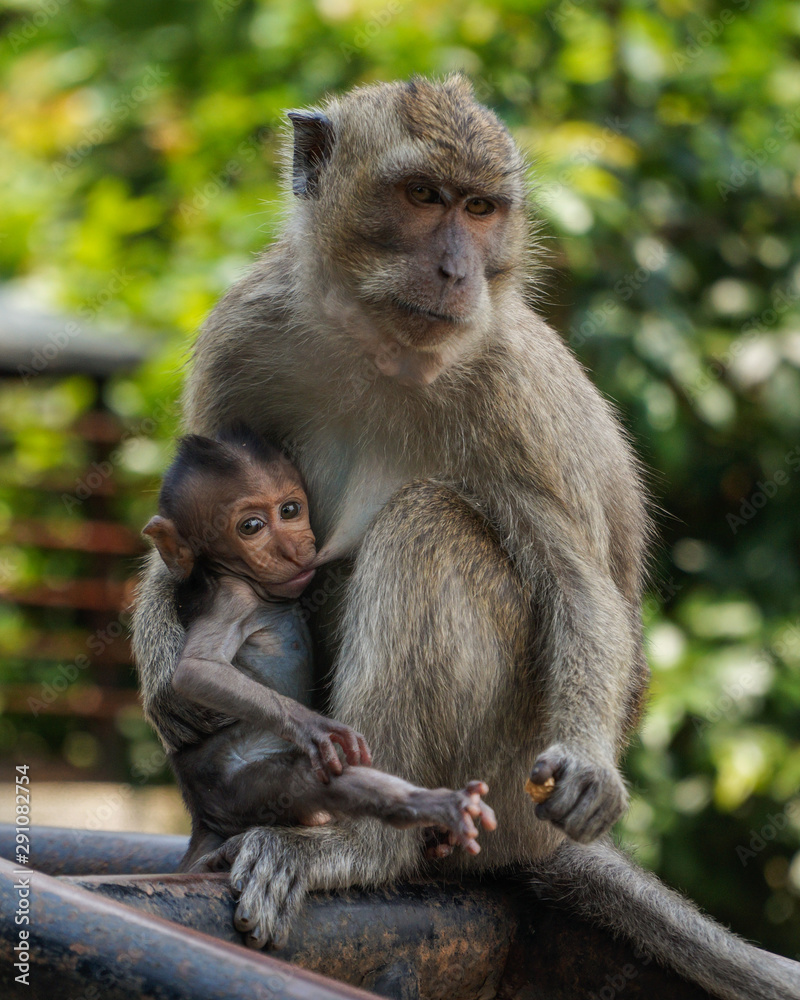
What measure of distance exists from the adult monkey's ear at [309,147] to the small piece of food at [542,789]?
1.88 metres

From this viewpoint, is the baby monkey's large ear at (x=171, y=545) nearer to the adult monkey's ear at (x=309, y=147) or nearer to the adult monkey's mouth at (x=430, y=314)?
the adult monkey's mouth at (x=430, y=314)

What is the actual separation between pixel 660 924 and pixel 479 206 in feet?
6.36

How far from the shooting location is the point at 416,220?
3.22 meters

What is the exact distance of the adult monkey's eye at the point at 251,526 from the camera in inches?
123

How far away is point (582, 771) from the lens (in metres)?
2.80

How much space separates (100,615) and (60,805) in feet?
4.41

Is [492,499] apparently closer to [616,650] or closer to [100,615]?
[616,650]

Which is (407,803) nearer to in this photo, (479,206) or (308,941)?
(308,941)

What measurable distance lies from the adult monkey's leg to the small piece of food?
40 cm

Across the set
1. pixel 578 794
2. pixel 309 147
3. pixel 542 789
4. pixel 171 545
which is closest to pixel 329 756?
pixel 542 789

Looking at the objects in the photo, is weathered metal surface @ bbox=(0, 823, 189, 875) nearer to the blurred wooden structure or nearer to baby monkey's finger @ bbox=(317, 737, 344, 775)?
baby monkey's finger @ bbox=(317, 737, 344, 775)

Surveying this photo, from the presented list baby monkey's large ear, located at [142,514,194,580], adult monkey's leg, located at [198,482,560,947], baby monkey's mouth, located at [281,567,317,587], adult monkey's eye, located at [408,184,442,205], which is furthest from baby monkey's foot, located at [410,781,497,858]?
adult monkey's eye, located at [408,184,442,205]

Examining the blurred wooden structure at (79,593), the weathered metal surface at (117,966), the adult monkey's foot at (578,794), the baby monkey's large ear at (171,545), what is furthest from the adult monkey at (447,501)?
the blurred wooden structure at (79,593)

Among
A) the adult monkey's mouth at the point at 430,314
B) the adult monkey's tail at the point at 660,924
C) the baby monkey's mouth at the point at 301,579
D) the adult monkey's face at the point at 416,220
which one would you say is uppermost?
the adult monkey's face at the point at 416,220
